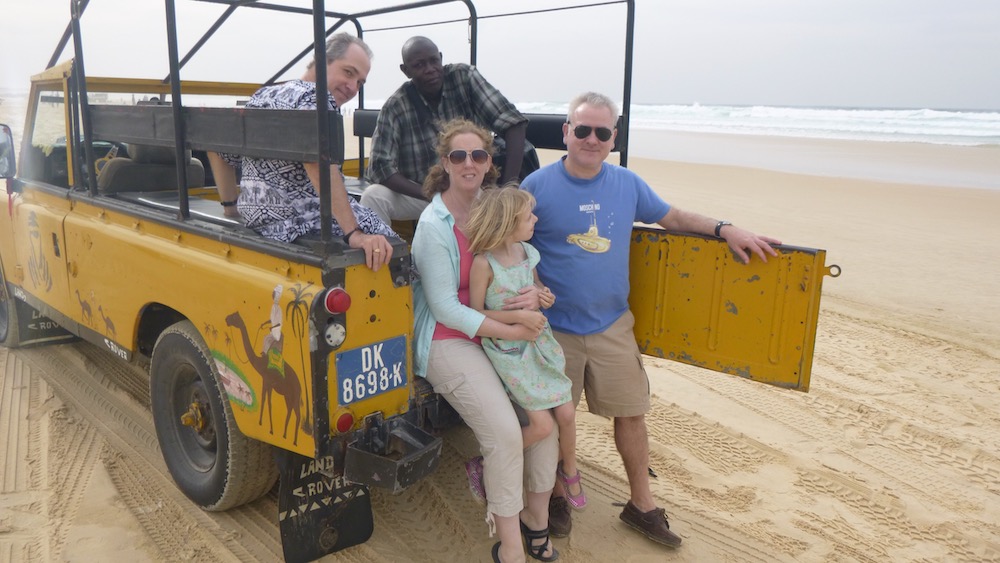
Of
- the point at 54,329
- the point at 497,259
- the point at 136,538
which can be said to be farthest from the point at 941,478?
the point at 54,329

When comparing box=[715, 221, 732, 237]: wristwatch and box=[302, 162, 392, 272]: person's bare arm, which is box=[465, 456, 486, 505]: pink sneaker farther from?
box=[715, 221, 732, 237]: wristwatch

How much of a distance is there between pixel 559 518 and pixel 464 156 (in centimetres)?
165

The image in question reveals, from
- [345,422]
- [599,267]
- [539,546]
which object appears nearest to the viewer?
[345,422]

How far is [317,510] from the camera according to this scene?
2857 mm

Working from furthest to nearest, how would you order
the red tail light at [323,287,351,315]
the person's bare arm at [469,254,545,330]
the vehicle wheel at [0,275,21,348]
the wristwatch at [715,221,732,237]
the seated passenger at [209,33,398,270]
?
1. the vehicle wheel at [0,275,21,348]
2. the wristwatch at [715,221,732,237]
3. the person's bare arm at [469,254,545,330]
4. the seated passenger at [209,33,398,270]
5. the red tail light at [323,287,351,315]

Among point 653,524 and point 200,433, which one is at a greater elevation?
point 200,433

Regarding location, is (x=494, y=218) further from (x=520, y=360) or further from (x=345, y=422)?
(x=345, y=422)

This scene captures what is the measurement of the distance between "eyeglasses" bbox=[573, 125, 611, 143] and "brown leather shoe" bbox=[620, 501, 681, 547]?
163cm

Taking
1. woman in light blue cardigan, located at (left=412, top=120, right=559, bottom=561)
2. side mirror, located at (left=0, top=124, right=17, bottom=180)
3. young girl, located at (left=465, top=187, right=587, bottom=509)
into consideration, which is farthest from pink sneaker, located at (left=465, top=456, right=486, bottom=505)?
side mirror, located at (left=0, top=124, right=17, bottom=180)

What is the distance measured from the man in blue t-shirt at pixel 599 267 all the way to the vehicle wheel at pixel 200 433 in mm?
1342

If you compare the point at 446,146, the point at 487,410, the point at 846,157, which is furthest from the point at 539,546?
the point at 846,157

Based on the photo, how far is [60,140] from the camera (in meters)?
4.31

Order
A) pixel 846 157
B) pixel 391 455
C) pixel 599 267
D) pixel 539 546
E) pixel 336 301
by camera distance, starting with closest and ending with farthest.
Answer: pixel 336 301 < pixel 391 455 < pixel 539 546 < pixel 599 267 < pixel 846 157

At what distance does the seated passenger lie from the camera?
262cm
